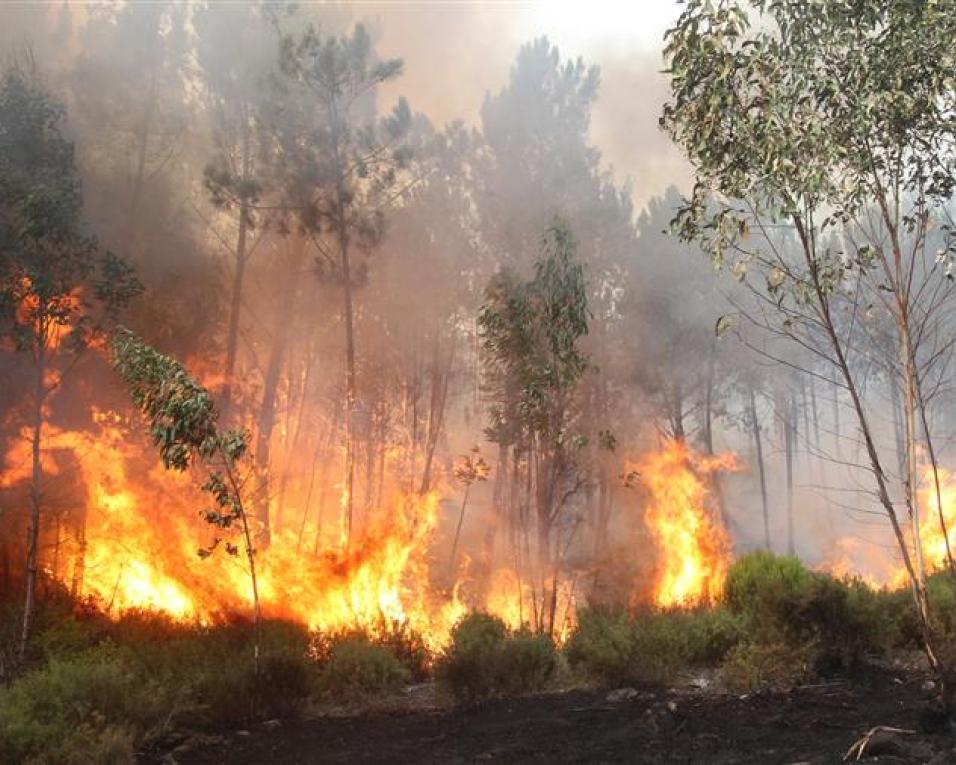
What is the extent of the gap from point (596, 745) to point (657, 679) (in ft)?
10.1

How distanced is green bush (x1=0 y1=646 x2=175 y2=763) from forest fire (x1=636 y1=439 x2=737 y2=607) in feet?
40.6

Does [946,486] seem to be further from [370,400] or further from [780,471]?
[780,471]

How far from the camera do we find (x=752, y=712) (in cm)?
887

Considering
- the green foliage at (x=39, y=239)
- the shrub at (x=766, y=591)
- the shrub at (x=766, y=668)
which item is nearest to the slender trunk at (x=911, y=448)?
the shrub at (x=766, y=668)

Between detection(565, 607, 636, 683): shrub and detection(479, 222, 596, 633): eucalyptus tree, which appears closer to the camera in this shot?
detection(565, 607, 636, 683): shrub

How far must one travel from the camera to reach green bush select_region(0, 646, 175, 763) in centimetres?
763

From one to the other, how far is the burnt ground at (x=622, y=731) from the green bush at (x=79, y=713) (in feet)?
2.22

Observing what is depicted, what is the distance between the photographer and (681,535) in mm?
20266

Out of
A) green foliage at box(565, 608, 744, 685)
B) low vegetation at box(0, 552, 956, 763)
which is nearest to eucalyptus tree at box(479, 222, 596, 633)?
green foliage at box(565, 608, 744, 685)

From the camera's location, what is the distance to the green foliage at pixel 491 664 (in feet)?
35.4

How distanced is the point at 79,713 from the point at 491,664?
5104mm

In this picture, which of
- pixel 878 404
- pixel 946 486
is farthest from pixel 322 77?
pixel 878 404

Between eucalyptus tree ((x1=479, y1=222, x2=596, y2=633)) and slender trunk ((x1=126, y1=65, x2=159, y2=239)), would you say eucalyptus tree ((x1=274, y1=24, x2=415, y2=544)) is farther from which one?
eucalyptus tree ((x1=479, y1=222, x2=596, y2=633))

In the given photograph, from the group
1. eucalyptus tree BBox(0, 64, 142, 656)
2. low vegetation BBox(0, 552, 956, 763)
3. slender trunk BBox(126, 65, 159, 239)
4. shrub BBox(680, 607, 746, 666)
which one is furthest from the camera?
slender trunk BBox(126, 65, 159, 239)
